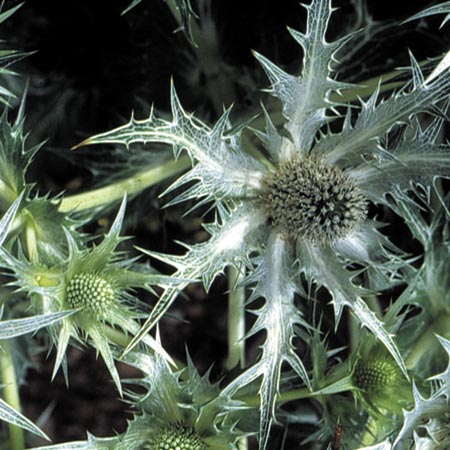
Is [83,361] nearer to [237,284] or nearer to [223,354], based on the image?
[223,354]

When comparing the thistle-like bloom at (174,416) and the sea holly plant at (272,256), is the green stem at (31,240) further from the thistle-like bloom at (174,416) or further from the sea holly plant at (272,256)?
the thistle-like bloom at (174,416)

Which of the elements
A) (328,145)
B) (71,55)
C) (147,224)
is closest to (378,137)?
(328,145)

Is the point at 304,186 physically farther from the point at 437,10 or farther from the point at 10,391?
the point at 10,391

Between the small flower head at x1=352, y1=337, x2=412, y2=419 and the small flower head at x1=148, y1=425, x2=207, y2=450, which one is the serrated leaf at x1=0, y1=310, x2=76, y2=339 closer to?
the small flower head at x1=148, y1=425, x2=207, y2=450

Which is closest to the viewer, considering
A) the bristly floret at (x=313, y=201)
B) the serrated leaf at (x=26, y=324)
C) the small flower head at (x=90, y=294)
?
the serrated leaf at (x=26, y=324)

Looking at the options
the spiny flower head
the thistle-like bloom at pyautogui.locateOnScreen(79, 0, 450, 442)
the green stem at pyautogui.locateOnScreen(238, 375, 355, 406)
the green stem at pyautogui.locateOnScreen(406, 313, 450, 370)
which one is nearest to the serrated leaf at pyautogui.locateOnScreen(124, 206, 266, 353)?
the thistle-like bloom at pyautogui.locateOnScreen(79, 0, 450, 442)

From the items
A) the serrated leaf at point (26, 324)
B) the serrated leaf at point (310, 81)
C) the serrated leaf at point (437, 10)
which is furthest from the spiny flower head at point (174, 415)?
the serrated leaf at point (437, 10)
